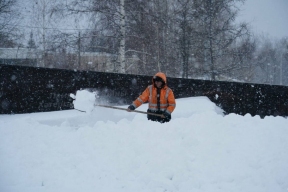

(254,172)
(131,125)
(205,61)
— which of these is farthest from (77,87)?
(205,61)

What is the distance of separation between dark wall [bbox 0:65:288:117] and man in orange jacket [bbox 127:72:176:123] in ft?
14.5

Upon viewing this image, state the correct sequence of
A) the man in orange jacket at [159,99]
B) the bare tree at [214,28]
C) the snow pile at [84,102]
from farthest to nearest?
1. the bare tree at [214,28]
2. the snow pile at [84,102]
3. the man in orange jacket at [159,99]

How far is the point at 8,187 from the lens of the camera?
344cm

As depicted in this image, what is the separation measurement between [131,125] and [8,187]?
288 cm

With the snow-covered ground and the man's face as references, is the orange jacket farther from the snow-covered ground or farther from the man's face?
the snow-covered ground

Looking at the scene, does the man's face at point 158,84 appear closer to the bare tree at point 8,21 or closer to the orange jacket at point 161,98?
the orange jacket at point 161,98

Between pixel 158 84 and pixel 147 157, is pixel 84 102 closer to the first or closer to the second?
pixel 158 84

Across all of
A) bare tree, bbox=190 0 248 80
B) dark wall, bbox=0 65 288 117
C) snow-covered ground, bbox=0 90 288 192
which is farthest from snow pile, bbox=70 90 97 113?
bare tree, bbox=190 0 248 80

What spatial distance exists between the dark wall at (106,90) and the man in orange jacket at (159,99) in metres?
4.41

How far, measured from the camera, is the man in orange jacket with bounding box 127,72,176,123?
5.85 metres

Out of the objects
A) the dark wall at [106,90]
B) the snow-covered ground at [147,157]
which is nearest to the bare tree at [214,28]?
the dark wall at [106,90]

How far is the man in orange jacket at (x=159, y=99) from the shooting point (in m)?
5.85

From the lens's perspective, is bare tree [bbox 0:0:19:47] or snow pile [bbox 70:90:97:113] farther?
bare tree [bbox 0:0:19:47]

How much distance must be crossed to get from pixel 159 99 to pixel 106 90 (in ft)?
15.2
